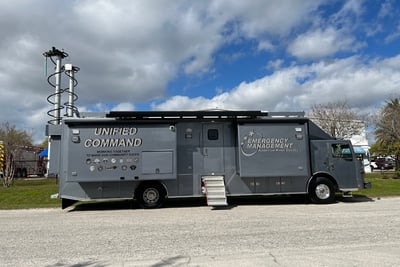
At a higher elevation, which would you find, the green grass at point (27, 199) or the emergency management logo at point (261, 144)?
the emergency management logo at point (261, 144)

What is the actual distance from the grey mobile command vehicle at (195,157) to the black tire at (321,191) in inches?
1.3

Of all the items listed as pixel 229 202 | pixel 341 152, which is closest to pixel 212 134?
pixel 229 202

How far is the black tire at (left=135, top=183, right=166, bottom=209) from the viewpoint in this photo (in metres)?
11.8

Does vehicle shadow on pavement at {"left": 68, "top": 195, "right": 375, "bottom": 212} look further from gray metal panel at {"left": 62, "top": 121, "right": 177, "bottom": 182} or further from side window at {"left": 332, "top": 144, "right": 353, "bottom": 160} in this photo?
side window at {"left": 332, "top": 144, "right": 353, "bottom": 160}

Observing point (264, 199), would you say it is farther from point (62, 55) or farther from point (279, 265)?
point (62, 55)

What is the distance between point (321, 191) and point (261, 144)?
9.02 ft

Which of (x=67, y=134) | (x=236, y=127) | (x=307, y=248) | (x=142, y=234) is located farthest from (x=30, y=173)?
(x=307, y=248)

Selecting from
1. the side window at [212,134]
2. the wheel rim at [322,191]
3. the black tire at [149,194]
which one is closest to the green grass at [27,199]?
the black tire at [149,194]

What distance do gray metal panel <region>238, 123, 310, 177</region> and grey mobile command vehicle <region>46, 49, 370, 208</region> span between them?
0.11ft

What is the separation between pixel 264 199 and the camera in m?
13.9

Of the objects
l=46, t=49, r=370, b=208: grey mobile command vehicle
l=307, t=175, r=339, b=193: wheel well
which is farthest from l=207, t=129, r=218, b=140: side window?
l=307, t=175, r=339, b=193: wheel well

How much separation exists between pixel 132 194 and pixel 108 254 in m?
5.99

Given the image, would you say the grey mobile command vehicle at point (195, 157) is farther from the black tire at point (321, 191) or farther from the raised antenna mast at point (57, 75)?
the raised antenna mast at point (57, 75)

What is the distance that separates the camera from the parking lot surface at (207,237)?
17.9 feet
